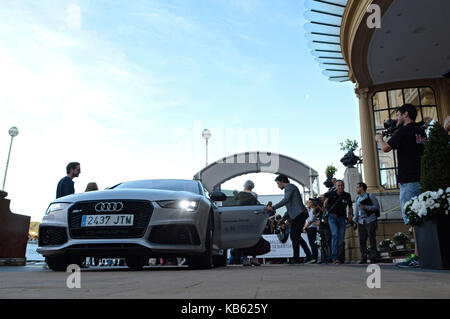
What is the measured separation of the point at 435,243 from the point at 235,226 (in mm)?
2682

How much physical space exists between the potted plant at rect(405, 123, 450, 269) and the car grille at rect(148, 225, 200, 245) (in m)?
2.37

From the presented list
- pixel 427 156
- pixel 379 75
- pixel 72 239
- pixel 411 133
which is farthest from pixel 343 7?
pixel 72 239

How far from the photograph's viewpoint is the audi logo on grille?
14.5 feet

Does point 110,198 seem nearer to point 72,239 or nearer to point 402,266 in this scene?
point 72,239

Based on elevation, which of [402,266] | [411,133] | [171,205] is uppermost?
[411,133]

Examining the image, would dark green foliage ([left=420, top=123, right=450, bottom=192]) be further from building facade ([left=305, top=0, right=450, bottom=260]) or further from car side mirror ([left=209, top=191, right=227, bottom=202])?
building facade ([left=305, top=0, right=450, bottom=260])

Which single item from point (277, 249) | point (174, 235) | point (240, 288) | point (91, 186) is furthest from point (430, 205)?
point (277, 249)

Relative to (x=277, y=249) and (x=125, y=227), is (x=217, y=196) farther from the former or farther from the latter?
(x=277, y=249)

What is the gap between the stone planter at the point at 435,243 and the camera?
3904 mm

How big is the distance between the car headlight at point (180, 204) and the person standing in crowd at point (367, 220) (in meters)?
4.68

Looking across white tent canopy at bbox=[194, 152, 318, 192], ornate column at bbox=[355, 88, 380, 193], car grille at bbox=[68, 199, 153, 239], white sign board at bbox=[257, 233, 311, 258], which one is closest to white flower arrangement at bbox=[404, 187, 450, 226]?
car grille at bbox=[68, 199, 153, 239]
